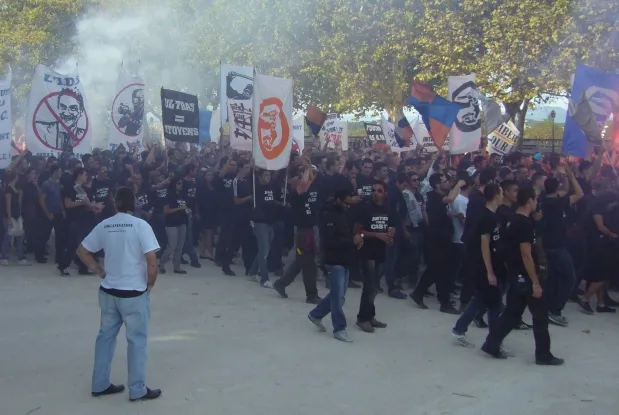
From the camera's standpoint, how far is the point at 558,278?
920 centimetres

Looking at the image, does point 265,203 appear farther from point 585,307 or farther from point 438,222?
point 585,307

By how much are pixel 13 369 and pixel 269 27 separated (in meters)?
27.0

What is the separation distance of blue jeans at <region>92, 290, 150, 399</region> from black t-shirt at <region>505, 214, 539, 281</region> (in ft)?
11.4

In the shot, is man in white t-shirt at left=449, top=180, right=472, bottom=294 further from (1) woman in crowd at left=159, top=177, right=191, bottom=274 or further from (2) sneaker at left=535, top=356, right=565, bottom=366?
(1) woman in crowd at left=159, top=177, right=191, bottom=274

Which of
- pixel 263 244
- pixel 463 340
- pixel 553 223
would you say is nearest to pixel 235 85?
pixel 263 244

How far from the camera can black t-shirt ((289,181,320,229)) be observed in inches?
392

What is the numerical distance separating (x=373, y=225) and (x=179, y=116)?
605 centimetres

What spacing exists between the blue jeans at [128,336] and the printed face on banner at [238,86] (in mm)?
9354

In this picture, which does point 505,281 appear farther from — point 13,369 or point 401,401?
point 13,369

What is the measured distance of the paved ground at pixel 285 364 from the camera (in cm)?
619

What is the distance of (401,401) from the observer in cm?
631

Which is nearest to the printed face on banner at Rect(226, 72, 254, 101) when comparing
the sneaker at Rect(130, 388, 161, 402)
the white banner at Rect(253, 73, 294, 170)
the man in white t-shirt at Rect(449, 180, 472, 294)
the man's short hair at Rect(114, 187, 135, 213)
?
the white banner at Rect(253, 73, 294, 170)

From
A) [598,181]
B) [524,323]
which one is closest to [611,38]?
[598,181]

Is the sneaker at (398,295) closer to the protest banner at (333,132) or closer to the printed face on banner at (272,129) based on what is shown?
the printed face on banner at (272,129)
